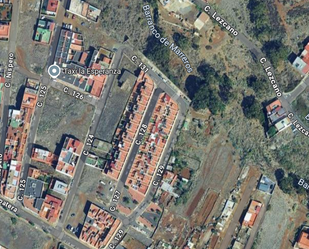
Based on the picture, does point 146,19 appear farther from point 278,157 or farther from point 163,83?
point 278,157

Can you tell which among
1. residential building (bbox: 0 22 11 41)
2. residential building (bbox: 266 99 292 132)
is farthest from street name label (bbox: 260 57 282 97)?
residential building (bbox: 0 22 11 41)

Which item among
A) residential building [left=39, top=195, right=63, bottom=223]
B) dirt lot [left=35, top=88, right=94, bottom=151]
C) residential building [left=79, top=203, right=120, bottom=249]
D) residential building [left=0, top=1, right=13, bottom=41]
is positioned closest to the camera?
residential building [left=39, top=195, right=63, bottom=223]

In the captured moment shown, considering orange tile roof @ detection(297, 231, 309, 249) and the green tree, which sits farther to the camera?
the green tree

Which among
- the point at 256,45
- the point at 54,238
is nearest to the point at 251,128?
the point at 256,45

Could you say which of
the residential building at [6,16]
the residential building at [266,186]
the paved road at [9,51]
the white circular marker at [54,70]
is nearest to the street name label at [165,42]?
the white circular marker at [54,70]

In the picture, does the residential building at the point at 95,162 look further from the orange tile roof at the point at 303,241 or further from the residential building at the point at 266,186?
the orange tile roof at the point at 303,241

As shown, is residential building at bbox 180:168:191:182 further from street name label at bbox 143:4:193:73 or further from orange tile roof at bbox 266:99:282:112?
orange tile roof at bbox 266:99:282:112

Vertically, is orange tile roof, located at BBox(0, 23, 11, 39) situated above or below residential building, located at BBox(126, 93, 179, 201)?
above
